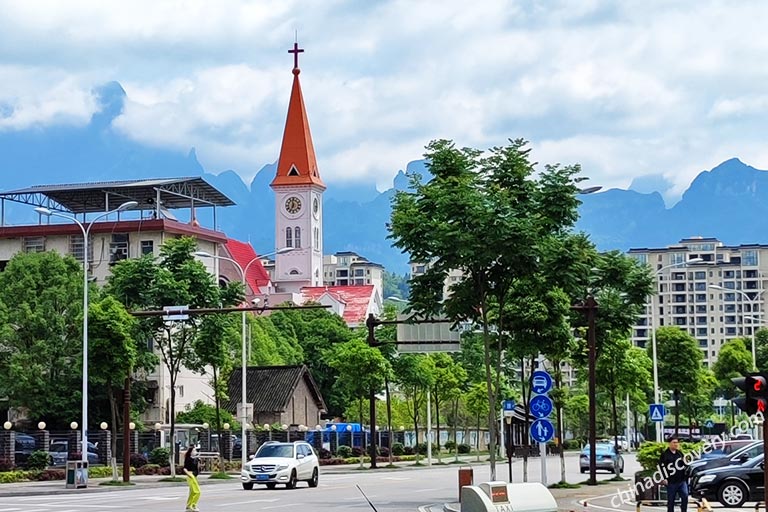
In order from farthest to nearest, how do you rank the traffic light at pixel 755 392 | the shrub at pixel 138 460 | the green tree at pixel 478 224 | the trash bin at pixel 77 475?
the shrub at pixel 138 460 → the trash bin at pixel 77 475 → the green tree at pixel 478 224 → the traffic light at pixel 755 392

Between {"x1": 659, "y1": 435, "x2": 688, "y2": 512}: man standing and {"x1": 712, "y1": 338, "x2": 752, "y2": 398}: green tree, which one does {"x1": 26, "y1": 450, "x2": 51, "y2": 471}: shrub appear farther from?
{"x1": 712, "y1": 338, "x2": 752, "y2": 398}: green tree

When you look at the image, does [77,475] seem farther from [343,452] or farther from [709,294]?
[709,294]

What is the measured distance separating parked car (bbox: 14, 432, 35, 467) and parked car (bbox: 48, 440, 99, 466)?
102 cm

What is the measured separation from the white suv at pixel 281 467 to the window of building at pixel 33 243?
4640 cm

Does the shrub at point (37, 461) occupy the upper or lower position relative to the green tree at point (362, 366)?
lower

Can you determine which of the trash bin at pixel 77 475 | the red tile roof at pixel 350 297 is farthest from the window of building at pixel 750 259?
the trash bin at pixel 77 475

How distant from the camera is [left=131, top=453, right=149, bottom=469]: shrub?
59.2 metres

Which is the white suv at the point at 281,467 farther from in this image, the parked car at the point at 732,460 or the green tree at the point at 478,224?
the parked car at the point at 732,460

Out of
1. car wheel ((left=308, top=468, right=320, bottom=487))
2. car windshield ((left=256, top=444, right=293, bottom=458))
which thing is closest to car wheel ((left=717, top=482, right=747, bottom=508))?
car windshield ((left=256, top=444, right=293, bottom=458))

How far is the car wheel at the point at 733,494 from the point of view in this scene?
2912 centimetres

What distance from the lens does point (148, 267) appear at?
52.3m

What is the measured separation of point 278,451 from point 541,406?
49.1 ft

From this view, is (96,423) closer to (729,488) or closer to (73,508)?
(73,508)

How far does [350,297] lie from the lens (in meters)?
154
